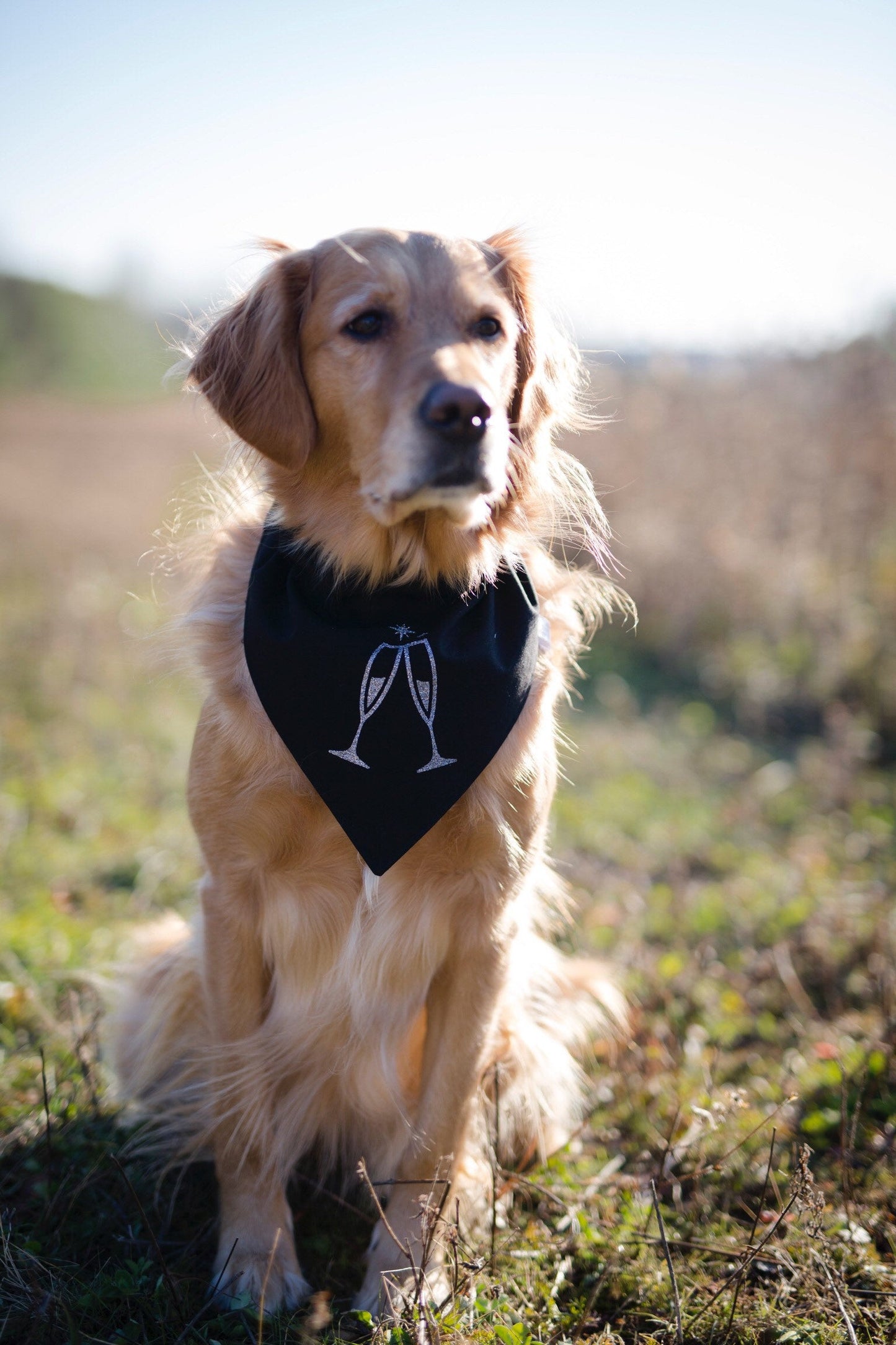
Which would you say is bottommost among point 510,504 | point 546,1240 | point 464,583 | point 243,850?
point 546,1240

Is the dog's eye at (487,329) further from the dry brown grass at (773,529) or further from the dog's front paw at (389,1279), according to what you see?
the dry brown grass at (773,529)

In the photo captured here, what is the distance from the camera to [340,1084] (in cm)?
221

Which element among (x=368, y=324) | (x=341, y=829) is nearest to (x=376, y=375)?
(x=368, y=324)

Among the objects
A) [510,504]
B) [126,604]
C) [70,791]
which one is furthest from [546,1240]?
[126,604]

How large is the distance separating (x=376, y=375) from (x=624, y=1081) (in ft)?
7.05

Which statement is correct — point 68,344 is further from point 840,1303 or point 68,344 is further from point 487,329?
point 840,1303

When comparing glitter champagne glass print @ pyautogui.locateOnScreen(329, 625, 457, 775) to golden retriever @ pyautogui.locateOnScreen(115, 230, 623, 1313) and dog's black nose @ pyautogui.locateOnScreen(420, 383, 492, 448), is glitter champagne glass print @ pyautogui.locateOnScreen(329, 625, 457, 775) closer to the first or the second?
golden retriever @ pyautogui.locateOnScreen(115, 230, 623, 1313)

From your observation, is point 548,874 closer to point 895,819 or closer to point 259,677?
point 259,677

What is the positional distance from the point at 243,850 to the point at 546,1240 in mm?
1170

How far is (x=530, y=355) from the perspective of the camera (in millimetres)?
2293

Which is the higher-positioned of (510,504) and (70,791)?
(510,504)

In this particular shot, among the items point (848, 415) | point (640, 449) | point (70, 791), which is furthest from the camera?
point (640, 449)

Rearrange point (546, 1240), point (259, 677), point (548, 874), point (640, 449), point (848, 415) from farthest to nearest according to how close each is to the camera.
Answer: point (640, 449) < point (848, 415) < point (548, 874) < point (546, 1240) < point (259, 677)

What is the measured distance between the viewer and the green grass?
6.05 feet
